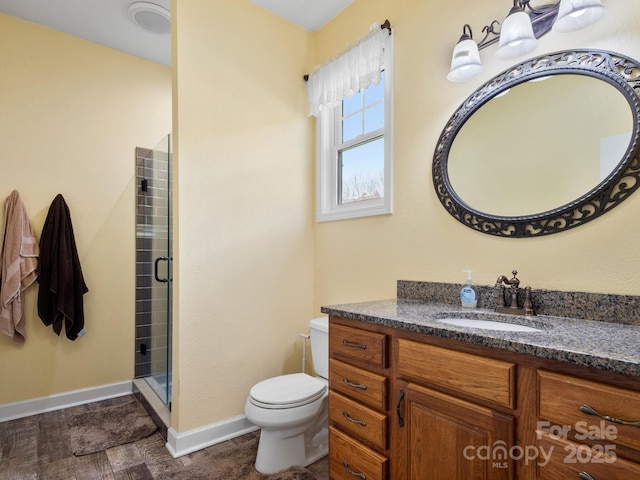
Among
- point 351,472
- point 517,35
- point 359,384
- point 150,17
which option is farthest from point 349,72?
point 351,472

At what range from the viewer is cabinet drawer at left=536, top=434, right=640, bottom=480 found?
753mm

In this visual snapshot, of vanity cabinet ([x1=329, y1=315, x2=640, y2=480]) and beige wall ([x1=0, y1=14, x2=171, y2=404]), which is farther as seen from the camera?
beige wall ([x1=0, y1=14, x2=171, y2=404])

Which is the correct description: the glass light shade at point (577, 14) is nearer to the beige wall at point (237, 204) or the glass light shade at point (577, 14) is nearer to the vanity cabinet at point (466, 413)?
the vanity cabinet at point (466, 413)

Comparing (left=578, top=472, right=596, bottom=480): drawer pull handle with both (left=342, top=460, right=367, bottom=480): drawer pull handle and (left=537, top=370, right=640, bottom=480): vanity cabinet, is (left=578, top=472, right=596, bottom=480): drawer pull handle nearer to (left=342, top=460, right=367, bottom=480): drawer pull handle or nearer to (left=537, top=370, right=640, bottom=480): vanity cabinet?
(left=537, top=370, right=640, bottom=480): vanity cabinet

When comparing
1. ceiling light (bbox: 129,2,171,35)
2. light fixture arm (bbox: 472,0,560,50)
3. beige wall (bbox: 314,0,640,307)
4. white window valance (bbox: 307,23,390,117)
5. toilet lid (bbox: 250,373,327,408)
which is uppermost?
ceiling light (bbox: 129,2,171,35)

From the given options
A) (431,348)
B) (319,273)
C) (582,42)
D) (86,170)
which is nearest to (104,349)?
(86,170)

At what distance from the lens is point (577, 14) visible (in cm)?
122

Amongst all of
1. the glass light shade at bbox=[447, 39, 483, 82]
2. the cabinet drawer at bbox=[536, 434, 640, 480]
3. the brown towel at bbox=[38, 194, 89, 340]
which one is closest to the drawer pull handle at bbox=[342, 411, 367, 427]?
the cabinet drawer at bbox=[536, 434, 640, 480]

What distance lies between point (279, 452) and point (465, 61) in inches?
83.5

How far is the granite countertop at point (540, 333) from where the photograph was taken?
0.79 meters

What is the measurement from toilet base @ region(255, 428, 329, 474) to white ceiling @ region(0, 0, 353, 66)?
2652 mm

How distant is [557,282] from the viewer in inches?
53.1

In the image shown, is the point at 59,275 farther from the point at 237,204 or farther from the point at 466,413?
the point at 466,413

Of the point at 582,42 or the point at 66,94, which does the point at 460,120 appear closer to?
the point at 582,42
